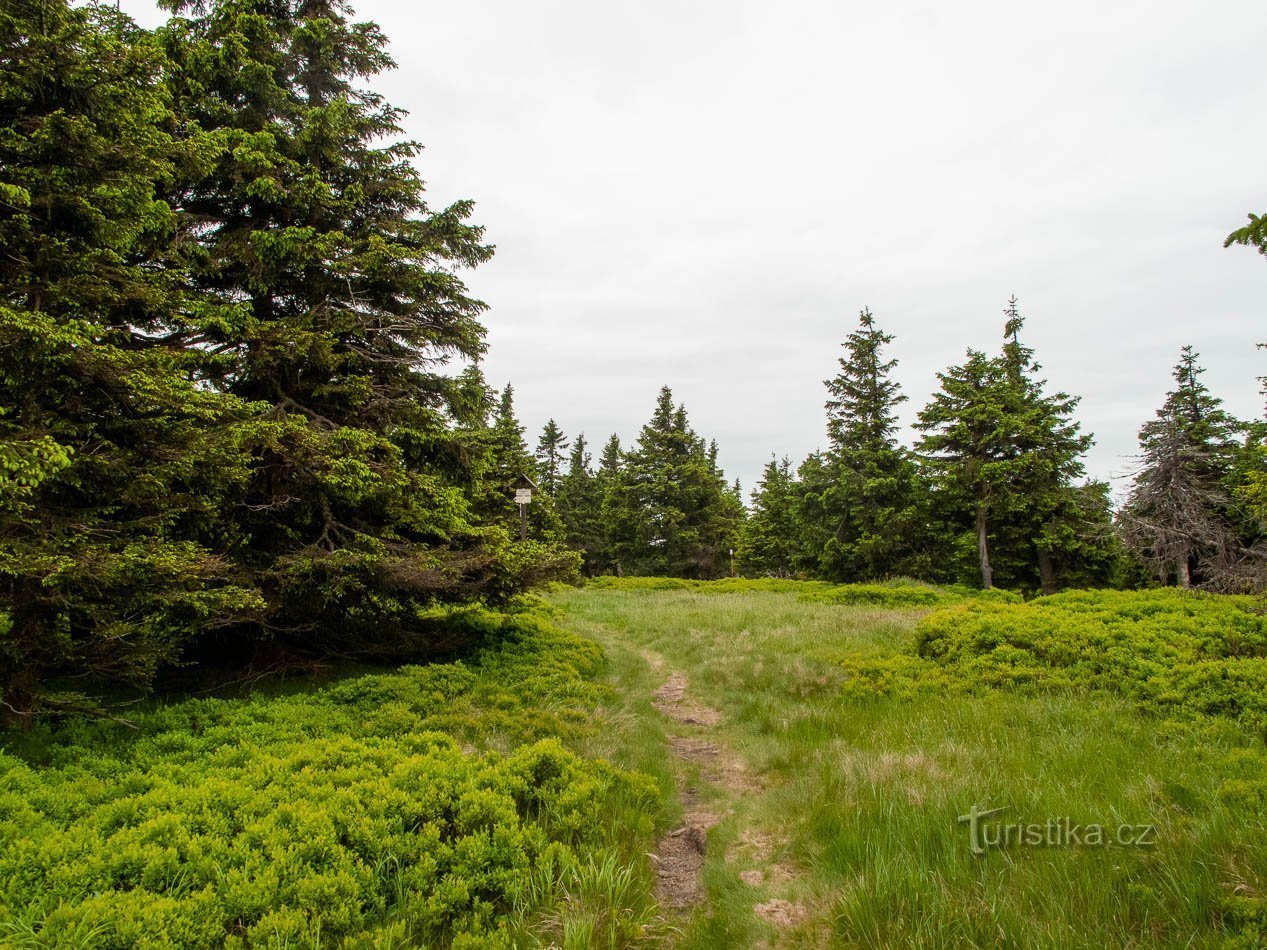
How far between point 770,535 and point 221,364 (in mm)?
45808

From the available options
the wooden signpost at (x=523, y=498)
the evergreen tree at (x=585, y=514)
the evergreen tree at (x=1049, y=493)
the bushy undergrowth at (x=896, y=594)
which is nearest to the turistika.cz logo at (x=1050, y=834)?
the wooden signpost at (x=523, y=498)

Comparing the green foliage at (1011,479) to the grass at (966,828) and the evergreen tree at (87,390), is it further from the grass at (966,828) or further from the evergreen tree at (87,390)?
the evergreen tree at (87,390)

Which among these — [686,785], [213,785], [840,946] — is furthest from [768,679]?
[213,785]

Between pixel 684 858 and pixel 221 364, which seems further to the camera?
pixel 221 364

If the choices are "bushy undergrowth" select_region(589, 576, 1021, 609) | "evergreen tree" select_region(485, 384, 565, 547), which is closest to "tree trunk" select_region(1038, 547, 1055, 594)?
"bushy undergrowth" select_region(589, 576, 1021, 609)

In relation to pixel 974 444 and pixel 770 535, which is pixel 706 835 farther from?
pixel 770 535

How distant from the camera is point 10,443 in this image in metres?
3.94

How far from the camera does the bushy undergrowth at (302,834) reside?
2.93 meters

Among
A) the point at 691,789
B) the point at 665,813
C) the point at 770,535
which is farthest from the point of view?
the point at 770,535

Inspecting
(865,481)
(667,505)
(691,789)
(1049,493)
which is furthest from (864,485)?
(691,789)

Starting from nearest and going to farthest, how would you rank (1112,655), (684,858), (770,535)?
(684,858), (1112,655), (770,535)

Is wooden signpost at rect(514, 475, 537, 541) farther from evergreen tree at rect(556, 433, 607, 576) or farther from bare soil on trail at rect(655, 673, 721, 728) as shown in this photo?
evergreen tree at rect(556, 433, 607, 576)

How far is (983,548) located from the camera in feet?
80.6

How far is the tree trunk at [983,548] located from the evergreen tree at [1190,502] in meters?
4.85
